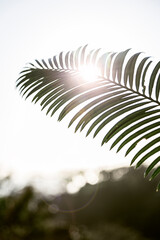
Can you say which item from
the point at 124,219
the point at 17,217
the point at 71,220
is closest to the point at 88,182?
the point at 71,220

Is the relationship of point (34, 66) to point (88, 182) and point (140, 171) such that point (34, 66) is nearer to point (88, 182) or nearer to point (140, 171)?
point (140, 171)

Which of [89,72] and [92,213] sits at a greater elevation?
[89,72]

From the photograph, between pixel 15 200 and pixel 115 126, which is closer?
pixel 115 126

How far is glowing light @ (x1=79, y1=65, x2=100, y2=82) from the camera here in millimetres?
963

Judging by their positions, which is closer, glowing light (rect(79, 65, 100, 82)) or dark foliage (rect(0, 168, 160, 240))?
Result: glowing light (rect(79, 65, 100, 82))

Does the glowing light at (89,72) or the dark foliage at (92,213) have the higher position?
the glowing light at (89,72)

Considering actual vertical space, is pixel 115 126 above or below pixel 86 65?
below

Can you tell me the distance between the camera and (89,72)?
989 mm

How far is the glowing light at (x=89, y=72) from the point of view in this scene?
0.96m

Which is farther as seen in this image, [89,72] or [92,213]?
[92,213]

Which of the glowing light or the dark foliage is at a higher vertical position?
the glowing light

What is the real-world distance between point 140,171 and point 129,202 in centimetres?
403

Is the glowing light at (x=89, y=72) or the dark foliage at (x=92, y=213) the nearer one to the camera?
the glowing light at (x=89, y=72)

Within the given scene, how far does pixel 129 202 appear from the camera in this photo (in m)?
25.0
